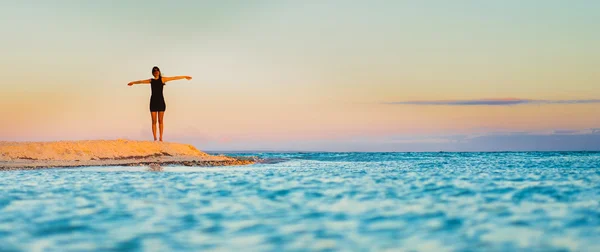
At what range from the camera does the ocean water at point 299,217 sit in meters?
6.25

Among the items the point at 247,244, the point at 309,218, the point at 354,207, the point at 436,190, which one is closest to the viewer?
the point at 247,244

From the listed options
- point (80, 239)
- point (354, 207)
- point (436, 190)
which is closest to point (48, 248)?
point (80, 239)

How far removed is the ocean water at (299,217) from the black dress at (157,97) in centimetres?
1322

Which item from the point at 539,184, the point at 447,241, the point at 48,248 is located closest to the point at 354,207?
the point at 447,241

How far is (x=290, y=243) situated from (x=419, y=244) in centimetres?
129

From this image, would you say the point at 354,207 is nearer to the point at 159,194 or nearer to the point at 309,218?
the point at 309,218

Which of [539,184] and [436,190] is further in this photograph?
[539,184]

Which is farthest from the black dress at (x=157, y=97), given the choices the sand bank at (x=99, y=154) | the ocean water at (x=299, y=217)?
the ocean water at (x=299, y=217)

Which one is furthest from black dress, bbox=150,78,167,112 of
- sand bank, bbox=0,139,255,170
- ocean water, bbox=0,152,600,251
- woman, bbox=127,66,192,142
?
ocean water, bbox=0,152,600,251

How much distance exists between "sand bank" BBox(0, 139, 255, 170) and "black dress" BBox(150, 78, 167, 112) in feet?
5.47

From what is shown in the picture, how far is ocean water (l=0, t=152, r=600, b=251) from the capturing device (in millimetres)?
6246

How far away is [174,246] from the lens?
20.1 feet

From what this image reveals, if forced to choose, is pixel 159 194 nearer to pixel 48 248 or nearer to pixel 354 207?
pixel 354 207

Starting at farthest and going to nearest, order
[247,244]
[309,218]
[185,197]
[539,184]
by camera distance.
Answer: [539,184] < [185,197] < [309,218] < [247,244]
